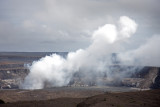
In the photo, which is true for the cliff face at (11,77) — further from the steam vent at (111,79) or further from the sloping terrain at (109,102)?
the sloping terrain at (109,102)

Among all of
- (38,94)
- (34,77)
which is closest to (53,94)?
(38,94)

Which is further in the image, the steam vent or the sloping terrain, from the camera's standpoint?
the steam vent

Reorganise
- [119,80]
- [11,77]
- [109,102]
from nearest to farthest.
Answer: [109,102], [119,80], [11,77]

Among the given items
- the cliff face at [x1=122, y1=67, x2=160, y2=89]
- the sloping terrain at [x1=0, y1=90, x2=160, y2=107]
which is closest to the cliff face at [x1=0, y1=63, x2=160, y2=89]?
the cliff face at [x1=122, y1=67, x2=160, y2=89]

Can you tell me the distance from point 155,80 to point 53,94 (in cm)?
7280

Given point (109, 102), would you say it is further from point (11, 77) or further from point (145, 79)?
point (11, 77)

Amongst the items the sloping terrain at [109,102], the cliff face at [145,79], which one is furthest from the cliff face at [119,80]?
the sloping terrain at [109,102]

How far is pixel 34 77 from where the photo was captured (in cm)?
16662

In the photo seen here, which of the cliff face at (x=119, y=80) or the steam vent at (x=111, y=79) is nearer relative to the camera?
the cliff face at (x=119, y=80)

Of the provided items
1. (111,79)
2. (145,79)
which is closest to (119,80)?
(111,79)

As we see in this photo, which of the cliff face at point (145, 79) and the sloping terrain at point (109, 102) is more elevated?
the cliff face at point (145, 79)

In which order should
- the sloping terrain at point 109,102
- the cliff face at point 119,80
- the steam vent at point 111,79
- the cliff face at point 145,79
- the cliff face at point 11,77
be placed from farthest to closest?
1. the cliff face at point 11,77
2. the steam vent at point 111,79
3. the cliff face at point 119,80
4. the cliff face at point 145,79
5. the sloping terrain at point 109,102

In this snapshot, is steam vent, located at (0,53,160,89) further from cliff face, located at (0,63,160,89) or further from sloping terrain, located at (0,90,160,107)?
sloping terrain, located at (0,90,160,107)

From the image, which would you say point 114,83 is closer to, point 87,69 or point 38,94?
point 87,69
